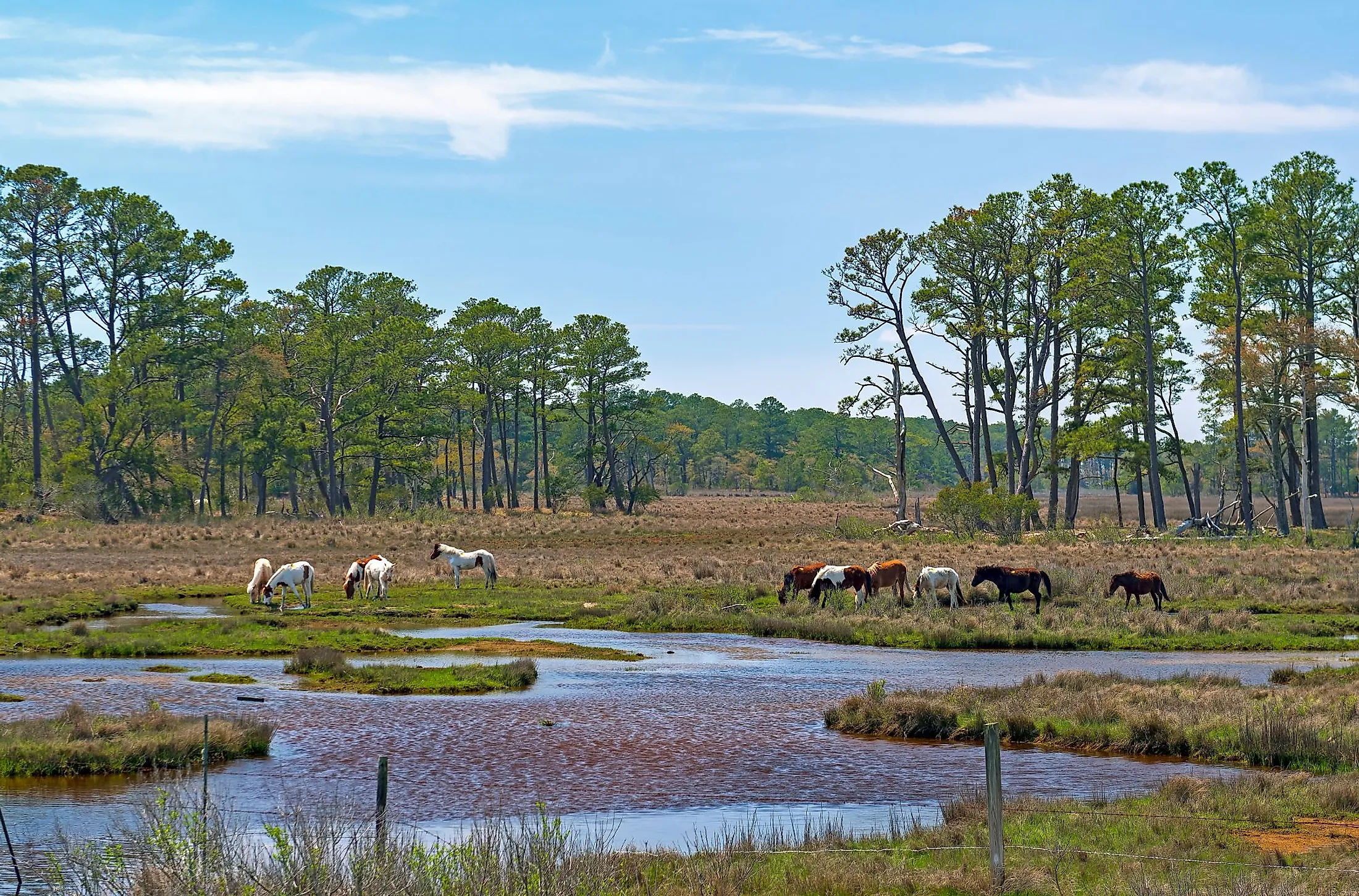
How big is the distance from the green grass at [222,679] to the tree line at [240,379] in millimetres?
58657

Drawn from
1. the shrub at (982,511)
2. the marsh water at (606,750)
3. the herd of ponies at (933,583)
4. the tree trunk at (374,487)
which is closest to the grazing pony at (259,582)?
the marsh water at (606,750)

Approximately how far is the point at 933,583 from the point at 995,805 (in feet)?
88.0

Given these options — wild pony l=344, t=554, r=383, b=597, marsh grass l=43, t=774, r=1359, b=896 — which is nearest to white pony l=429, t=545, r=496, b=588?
wild pony l=344, t=554, r=383, b=597

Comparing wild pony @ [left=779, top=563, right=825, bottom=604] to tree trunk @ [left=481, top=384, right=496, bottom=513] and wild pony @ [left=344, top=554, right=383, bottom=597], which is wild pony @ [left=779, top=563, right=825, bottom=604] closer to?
wild pony @ [left=344, top=554, right=383, bottom=597]

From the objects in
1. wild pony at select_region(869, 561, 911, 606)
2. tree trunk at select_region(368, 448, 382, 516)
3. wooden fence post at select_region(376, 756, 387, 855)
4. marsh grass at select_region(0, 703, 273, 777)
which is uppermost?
tree trunk at select_region(368, 448, 382, 516)

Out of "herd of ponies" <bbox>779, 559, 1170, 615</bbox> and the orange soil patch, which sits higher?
"herd of ponies" <bbox>779, 559, 1170, 615</bbox>

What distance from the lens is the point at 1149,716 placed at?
61.5ft

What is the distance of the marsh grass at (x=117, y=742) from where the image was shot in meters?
16.1

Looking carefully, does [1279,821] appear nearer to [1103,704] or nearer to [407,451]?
[1103,704]

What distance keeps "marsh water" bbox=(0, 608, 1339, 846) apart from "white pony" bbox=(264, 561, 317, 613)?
Answer: 9.76m

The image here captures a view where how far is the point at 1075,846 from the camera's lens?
12117 mm

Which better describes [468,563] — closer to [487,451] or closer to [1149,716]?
[1149,716]

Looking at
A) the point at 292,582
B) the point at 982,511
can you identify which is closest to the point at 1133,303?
the point at 982,511

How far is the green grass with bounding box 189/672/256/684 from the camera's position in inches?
935
